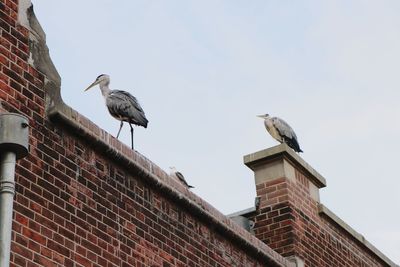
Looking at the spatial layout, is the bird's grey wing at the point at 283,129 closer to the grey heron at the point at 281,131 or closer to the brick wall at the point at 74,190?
the grey heron at the point at 281,131

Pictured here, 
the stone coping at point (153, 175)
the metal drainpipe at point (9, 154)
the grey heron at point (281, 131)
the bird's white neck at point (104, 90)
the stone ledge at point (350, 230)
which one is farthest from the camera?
the grey heron at point (281, 131)

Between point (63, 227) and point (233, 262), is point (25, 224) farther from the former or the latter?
point (233, 262)

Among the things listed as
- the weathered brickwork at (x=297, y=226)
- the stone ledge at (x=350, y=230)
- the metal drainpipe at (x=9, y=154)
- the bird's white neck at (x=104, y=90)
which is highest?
the bird's white neck at (x=104, y=90)

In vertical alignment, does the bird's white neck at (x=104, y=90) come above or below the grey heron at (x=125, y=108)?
above

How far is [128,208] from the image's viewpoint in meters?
8.52

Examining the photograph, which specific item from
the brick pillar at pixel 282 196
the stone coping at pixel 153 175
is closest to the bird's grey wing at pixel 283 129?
the brick pillar at pixel 282 196

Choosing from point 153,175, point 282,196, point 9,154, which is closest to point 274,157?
point 282,196

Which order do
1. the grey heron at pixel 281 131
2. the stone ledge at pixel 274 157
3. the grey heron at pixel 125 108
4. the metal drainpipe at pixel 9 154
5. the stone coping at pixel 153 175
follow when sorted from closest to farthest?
the metal drainpipe at pixel 9 154 → the stone coping at pixel 153 175 → the grey heron at pixel 125 108 → the stone ledge at pixel 274 157 → the grey heron at pixel 281 131

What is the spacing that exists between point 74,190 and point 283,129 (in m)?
5.80

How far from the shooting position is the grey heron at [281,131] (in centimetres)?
1313

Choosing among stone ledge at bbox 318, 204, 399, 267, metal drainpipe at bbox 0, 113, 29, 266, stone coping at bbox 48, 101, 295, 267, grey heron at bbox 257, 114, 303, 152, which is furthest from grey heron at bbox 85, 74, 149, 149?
stone ledge at bbox 318, 204, 399, 267

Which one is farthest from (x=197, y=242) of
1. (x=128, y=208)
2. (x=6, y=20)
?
(x=6, y=20)

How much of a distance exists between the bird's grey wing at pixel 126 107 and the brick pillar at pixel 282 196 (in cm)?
281

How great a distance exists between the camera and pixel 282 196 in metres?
12.0
